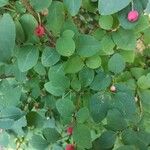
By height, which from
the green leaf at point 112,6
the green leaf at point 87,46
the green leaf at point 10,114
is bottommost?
the green leaf at point 10,114

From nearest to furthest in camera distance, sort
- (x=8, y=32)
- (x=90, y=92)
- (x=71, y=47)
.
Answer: (x=8, y=32) < (x=71, y=47) < (x=90, y=92)

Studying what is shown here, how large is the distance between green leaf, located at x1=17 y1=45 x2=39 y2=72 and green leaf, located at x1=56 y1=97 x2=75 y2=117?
12 cm

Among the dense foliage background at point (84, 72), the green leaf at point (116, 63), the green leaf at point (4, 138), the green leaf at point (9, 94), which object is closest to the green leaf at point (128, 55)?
the dense foliage background at point (84, 72)

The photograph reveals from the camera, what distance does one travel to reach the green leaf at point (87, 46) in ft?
3.33

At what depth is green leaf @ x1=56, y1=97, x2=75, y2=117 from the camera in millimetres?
1022

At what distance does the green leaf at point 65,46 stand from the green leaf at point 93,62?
0.32 feet

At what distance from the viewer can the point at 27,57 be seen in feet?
3.33

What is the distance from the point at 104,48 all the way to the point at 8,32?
344mm

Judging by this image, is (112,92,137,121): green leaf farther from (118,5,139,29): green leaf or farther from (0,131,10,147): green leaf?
(0,131,10,147): green leaf

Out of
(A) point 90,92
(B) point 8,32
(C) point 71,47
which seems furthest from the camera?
(A) point 90,92

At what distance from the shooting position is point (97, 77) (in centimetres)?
105

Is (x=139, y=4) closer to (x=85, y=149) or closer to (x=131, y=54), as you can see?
(x=131, y=54)

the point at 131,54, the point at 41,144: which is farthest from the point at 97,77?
the point at 41,144

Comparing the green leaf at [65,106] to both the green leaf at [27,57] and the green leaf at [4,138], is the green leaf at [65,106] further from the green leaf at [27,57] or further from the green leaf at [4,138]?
the green leaf at [4,138]
